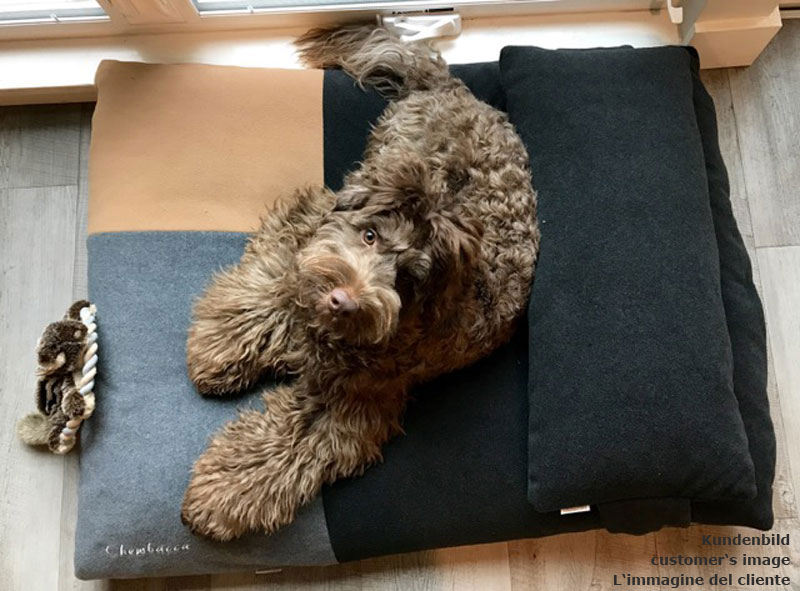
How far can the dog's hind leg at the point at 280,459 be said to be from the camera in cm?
175

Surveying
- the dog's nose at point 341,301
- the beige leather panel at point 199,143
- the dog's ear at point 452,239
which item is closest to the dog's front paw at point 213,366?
the beige leather panel at point 199,143

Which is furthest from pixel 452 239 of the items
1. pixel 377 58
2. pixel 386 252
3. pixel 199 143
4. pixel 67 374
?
pixel 67 374

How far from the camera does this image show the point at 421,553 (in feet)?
6.85

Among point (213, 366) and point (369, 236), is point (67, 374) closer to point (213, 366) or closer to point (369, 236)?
point (213, 366)

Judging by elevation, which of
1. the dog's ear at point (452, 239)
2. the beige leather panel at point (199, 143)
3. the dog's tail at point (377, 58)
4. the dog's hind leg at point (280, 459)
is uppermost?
the dog's tail at point (377, 58)

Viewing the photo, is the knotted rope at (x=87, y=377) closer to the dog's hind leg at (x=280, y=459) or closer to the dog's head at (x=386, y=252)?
the dog's hind leg at (x=280, y=459)

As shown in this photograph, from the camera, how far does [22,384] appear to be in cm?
216

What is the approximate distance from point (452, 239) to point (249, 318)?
67 centimetres

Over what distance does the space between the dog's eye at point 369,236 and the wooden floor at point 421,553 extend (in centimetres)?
106

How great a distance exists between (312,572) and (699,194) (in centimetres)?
152

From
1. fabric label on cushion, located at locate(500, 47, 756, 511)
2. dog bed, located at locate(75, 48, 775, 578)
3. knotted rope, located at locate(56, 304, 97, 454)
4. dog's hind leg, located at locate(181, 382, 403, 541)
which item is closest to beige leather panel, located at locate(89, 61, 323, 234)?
dog bed, located at locate(75, 48, 775, 578)

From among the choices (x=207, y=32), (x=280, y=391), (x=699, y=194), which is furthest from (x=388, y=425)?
(x=207, y=32)

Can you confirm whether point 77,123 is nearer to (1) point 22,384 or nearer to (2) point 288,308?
(1) point 22,384

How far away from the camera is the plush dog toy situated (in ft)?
6.08
